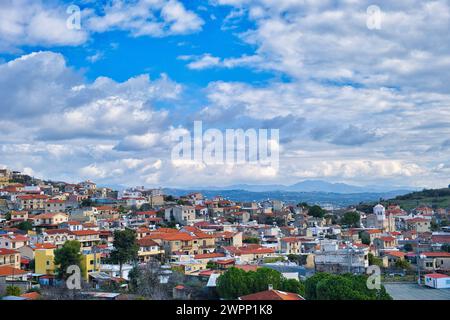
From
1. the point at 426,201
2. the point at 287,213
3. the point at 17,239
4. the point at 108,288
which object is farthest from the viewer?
the point at 426,201

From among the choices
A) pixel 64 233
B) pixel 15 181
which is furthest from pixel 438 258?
pixel 15 181

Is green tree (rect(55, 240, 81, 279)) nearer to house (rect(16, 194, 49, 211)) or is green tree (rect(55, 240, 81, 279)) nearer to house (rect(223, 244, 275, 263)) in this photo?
house (rect(223, 244, 275, 263))

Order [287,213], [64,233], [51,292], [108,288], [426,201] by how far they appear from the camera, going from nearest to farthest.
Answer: [51,292]
[108,288]
[64,233]
[287,213]
[426,201]

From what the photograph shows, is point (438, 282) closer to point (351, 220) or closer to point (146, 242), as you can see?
point (146, 242)

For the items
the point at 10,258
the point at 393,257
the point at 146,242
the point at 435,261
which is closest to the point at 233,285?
the point at 10,258

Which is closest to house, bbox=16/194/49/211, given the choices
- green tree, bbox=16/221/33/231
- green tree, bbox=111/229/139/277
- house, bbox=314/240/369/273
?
green tree, bbox=16/221/33/231
